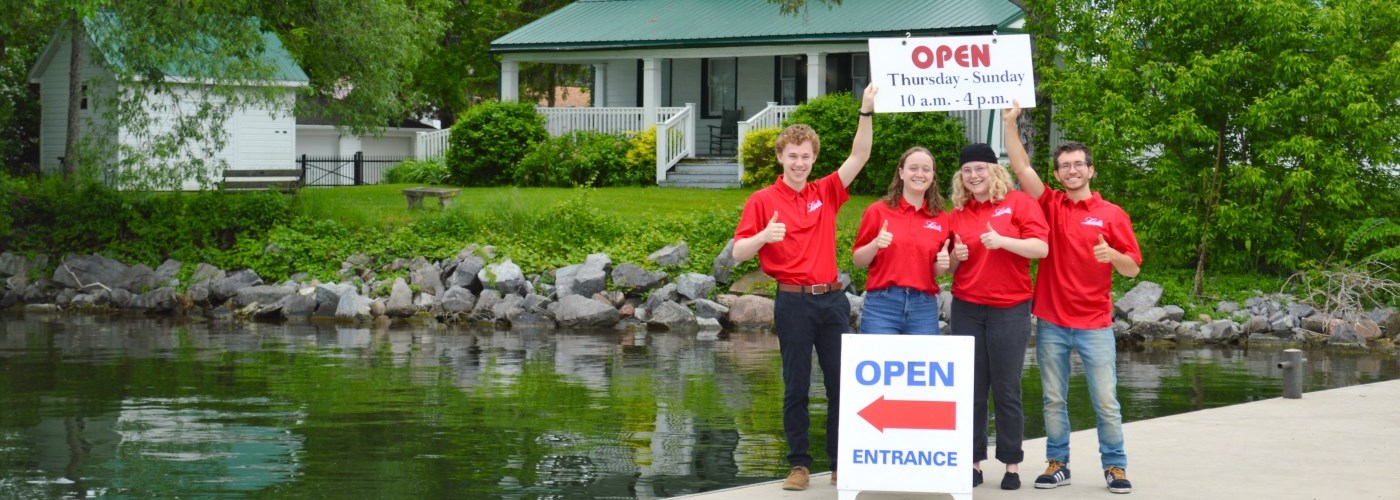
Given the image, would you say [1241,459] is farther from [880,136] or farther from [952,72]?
[880,136]

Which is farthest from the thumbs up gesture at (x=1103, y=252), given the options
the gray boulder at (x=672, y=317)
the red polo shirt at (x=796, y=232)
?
the gray boulder at (x=672, y=317)

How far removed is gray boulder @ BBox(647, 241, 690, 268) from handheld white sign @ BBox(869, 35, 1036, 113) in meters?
13.3

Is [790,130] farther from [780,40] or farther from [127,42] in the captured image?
[780,40]

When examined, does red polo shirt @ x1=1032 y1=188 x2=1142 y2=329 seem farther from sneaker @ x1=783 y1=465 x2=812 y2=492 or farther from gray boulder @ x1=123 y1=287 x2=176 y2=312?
gray boulder @ x1=123 y1=287 x2=176 y2=312

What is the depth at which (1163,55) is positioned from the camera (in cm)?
→ 2112

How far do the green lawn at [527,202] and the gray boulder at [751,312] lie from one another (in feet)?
8.38

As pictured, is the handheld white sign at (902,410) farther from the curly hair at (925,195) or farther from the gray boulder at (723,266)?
the gray boulder at (723,266)

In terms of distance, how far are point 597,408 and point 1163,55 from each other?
1178 centimetres

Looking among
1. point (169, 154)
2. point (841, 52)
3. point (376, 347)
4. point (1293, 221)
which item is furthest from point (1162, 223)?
point (169, 154)

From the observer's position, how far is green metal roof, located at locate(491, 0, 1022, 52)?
30734 millimetres

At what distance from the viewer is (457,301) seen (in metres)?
22.0

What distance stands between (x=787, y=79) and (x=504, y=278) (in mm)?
15150

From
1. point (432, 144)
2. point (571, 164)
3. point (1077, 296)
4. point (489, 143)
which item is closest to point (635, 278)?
point (571, 164)

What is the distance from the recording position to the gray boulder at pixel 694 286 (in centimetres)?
2145
